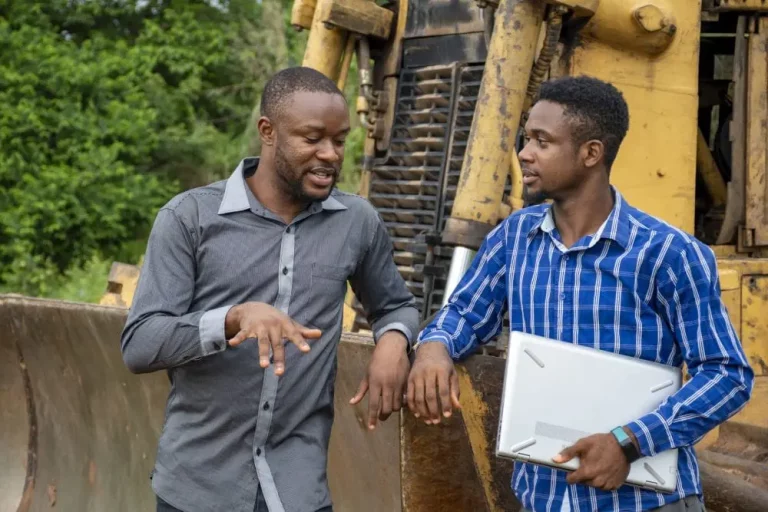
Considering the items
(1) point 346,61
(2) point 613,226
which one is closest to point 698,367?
(2) point 613,226

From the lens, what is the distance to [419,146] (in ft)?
17.1

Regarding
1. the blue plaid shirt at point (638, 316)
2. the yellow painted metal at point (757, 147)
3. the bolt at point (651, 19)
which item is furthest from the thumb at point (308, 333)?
the yellow painted metal at point (757, 147)

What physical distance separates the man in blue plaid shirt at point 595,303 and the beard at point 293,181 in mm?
372

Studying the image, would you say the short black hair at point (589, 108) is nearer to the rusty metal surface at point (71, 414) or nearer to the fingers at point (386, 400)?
the fingers at point (386, 400)

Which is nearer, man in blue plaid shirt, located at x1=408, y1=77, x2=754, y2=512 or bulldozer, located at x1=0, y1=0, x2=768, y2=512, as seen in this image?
man in blue plaid shirt, located at x1=408, y1=77, x2=754, y2=512

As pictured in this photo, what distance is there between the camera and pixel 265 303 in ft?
8.22

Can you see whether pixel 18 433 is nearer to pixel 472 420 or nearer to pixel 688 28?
pixel 472 420

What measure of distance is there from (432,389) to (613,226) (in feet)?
1.61

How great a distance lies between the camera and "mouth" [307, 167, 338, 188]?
2615 millimetres

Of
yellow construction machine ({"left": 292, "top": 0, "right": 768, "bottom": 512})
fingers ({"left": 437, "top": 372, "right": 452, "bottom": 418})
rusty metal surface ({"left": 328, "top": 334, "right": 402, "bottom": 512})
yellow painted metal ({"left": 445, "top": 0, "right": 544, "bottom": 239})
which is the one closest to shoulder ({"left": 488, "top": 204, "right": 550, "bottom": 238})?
fingers ({"left": 437, "top": 372, "right": 452, "bottom": 418})

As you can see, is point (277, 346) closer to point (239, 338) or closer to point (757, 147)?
point (239, 338)

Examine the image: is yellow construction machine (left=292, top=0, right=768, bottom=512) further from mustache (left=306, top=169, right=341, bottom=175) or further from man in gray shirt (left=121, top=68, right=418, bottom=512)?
mustache (left=306, top=169, right=341, bottom=175)

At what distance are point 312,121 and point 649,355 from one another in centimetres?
85

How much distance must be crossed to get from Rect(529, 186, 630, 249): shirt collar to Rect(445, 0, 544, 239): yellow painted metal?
4.37 feet
